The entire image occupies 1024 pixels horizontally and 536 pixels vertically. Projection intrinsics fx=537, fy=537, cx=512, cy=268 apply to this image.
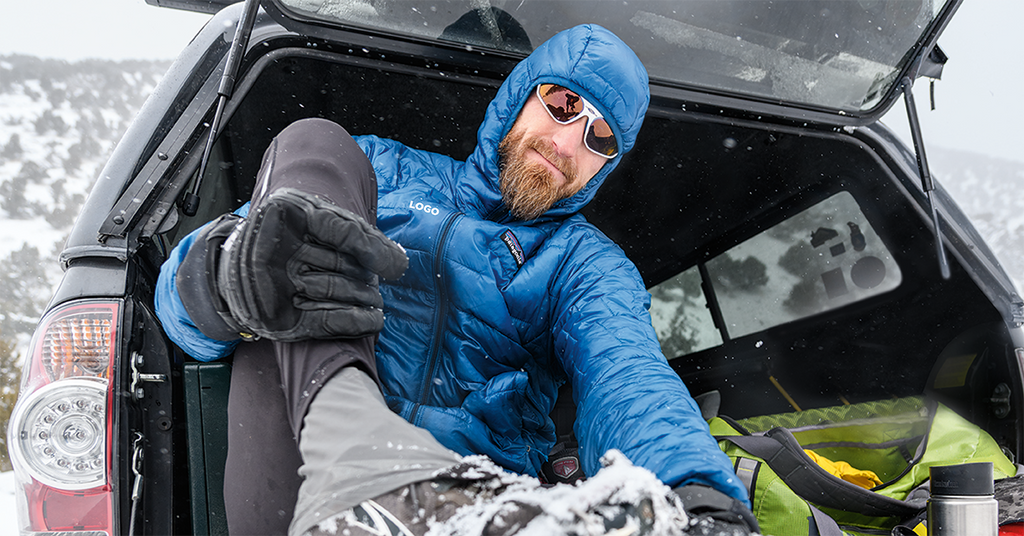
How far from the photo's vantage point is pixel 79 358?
113cm

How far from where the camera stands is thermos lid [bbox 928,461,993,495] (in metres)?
1.42

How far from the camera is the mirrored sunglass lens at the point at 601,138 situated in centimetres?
164

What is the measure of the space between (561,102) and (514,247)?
47 centimetres

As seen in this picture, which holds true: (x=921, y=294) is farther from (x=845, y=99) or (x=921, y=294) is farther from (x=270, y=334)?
(x=270, y=334)

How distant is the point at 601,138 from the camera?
1.66 meters

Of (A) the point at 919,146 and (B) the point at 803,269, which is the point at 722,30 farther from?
(B) the point at 803,269

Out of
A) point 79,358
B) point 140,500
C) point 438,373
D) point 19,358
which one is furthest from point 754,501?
point 19,358

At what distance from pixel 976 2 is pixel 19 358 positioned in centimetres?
730

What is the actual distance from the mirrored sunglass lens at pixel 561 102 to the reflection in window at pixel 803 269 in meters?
1.43

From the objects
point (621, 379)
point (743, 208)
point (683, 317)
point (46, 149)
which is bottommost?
point (621, 379)

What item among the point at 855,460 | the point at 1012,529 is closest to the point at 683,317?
the point at 855,460

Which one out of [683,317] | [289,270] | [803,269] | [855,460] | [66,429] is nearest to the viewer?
[289,270]

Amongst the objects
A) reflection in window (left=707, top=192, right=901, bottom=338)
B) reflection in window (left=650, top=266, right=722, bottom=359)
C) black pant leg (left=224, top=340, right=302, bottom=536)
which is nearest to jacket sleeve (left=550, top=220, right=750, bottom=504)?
black pant leg (left=224, top=340, right=302, bottom=536)

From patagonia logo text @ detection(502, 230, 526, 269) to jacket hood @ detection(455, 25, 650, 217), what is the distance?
13cm
